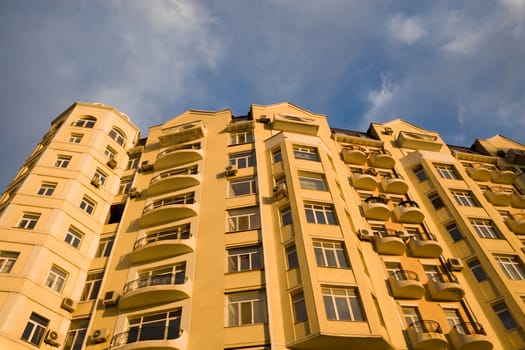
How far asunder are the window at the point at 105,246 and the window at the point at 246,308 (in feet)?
28.2

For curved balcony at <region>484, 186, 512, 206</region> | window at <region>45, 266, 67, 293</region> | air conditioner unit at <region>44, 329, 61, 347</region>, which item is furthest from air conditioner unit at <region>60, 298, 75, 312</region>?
curved balcony at <region>484, 186, 512, 206</region>

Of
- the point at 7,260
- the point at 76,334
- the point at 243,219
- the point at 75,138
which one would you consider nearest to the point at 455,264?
the point at 243,219

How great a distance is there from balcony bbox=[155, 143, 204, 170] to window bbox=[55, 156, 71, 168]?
5.69m

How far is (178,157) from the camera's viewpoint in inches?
1098

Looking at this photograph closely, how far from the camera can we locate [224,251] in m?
20.7

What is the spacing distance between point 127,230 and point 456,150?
94.5 ft

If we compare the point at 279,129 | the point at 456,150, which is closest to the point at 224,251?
the point at 279,129

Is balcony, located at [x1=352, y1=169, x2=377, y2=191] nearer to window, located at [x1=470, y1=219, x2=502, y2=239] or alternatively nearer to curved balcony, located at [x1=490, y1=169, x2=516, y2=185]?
window, located at [x1=470, y1=219, x2=502, y2=239]

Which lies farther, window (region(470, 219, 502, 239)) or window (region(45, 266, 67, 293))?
window (region(470, 219, 502, 239))

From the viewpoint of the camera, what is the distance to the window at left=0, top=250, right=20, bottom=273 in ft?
63.5

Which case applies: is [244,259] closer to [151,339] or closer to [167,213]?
[151,339]

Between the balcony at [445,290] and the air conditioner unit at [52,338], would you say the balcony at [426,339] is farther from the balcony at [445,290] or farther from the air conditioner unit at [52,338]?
the air conditioner unit at [52,338]

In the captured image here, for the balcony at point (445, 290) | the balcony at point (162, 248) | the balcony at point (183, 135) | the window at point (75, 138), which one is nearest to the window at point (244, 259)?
the balcony at point (162, 248)

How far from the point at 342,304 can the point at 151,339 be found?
27.9 ft
